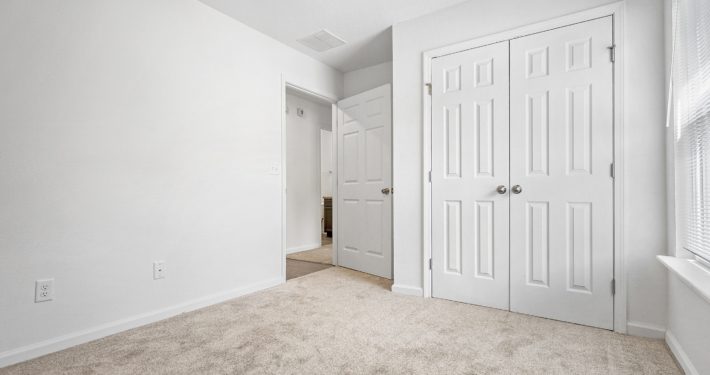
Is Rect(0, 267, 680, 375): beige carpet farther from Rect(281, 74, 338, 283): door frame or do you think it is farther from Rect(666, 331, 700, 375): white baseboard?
Rect(281, 74, 338, 283): door frame

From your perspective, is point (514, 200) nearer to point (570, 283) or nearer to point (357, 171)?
point (570, 283)

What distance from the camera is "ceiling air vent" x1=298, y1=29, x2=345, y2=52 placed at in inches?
128

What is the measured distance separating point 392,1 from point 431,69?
2.02 feet

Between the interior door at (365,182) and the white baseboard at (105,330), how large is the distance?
4.47ft

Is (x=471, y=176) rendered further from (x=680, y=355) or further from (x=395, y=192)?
(x=680, y=355)

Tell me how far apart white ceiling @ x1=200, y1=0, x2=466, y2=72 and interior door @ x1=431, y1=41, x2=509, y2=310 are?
1.74 feet

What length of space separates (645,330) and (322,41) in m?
3.39

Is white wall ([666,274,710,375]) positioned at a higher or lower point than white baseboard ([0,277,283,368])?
higher

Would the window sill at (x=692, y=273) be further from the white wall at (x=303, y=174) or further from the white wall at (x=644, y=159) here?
the white wall at (x=303, y=174)

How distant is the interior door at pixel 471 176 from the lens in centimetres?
254

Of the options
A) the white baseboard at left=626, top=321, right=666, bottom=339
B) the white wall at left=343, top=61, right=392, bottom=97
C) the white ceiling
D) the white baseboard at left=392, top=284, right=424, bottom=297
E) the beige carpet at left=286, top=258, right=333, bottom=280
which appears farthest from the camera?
the white wall at left=343, top=61, right=392, bottom=97

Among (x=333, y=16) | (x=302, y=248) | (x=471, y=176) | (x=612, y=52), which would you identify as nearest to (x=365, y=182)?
Answer: (x=471, y=176)

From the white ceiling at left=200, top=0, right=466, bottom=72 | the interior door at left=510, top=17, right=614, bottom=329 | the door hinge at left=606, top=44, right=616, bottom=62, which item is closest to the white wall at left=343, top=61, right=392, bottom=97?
the white ceiling at left=200, top=0, right=466, bottom=72

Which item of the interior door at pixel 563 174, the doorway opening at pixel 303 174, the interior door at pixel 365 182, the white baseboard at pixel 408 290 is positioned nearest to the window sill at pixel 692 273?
the interior door at pixel 563 174
